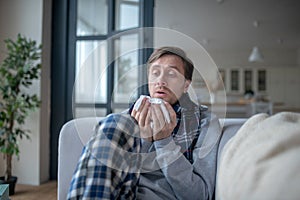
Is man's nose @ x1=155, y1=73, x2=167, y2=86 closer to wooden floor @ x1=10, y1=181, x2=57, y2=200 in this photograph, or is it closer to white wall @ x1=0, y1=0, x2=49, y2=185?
wooden floor @ x1=10, y1=181, x2=57, y2=200

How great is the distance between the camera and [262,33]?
5184mm

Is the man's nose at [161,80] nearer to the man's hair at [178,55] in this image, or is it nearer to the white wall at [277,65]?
the man's hair at [178,55]

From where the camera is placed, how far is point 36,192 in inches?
81.0

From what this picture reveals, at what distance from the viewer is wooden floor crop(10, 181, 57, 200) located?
1.96 meters

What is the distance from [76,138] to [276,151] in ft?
2.26

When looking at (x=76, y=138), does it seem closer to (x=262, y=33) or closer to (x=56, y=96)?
(x=56, y=96)

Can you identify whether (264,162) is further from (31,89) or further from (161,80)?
(31,89)

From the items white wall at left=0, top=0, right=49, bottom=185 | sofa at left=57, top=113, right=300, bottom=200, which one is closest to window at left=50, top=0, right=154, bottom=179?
white wall at left=0, top=0, right=49, bottom=185

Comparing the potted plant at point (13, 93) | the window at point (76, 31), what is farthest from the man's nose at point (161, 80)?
the potted plant at point (13, 93)

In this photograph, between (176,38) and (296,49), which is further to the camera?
(296,49)

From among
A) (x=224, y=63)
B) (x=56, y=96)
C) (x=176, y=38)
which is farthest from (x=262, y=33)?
(x=176, y=38)

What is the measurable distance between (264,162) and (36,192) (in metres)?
1.87

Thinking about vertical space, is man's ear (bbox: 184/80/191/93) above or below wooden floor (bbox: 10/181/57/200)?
above

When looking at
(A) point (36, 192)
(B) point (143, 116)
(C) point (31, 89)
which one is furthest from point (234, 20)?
(B) point (143, 116)
